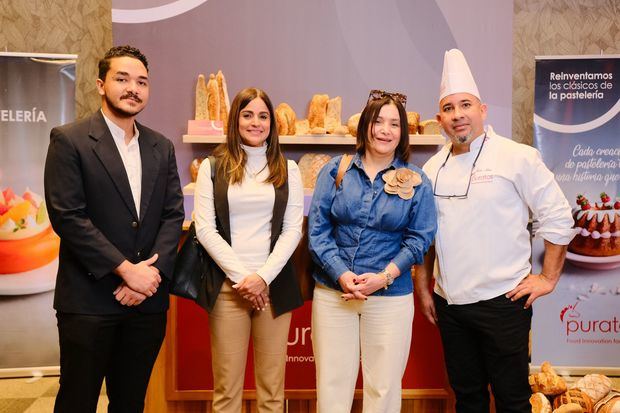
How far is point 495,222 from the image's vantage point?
197 centimetres

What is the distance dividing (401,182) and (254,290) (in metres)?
0.63

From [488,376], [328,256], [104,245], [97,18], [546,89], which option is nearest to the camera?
[104,245]

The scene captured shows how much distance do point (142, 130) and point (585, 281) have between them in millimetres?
3181

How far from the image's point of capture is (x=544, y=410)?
7.74 feet

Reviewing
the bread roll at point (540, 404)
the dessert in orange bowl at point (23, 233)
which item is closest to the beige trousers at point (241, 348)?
the bread roll at point (540, 404)

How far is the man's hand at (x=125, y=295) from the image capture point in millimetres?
1777

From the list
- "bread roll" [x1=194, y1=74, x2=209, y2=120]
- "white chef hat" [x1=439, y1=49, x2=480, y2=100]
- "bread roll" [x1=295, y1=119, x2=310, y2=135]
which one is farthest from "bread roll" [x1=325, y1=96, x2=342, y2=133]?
"white chef hat" [x1=439, y1=49, x2=480, y2=100]

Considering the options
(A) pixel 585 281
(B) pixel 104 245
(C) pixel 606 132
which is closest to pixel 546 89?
(C) pixel 606 132

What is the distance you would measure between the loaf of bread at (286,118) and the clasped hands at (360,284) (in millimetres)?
1898

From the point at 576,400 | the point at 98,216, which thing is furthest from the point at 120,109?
the point at 576,400

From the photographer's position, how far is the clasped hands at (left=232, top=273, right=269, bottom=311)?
187 centimetres

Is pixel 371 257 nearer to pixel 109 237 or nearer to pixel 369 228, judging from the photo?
pixel 369 228

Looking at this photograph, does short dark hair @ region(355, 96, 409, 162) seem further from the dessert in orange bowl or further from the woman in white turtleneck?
the dessert in orange bowl

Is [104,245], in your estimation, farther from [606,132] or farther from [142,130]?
[606,132]
